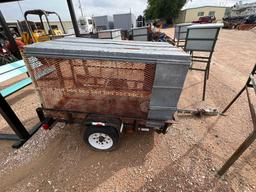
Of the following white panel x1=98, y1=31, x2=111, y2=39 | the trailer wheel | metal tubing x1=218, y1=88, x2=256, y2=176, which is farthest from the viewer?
white panel x1=98, y1=31, x2=111, y2=39

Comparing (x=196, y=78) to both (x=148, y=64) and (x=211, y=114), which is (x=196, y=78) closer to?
(x=211, y=114)

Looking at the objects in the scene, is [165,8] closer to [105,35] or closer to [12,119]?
[105,35]

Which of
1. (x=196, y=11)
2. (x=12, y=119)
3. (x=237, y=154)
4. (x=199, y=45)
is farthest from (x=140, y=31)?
(x=196, y=11)

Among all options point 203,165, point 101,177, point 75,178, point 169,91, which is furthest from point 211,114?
point 75,178

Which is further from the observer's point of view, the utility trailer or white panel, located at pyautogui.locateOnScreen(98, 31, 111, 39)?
white panel, located at pyautogui.locateOnScreen(98, 31, 111, 39)

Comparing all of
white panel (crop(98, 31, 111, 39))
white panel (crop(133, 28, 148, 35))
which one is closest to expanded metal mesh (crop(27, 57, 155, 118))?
white panel (crop(98, 31, 111, 39))

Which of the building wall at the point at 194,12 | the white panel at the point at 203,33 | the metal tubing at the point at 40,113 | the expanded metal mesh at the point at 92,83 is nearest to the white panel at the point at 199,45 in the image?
the white panel at the point at 203,33

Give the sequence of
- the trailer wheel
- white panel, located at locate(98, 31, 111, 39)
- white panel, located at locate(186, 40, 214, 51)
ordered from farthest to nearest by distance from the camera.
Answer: white panel, located at locate(98, 31, 111, 39), white panel, located at locate(186, 40, 214, 51), the trailer wheel

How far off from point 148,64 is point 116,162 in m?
1.68

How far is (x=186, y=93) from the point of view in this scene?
4438mm

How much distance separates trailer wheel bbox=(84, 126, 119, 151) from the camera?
221 centimetres

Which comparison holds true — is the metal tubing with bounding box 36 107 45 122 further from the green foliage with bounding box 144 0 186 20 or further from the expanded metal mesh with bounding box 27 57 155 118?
the green foliage with bounding box 144 0 186 20

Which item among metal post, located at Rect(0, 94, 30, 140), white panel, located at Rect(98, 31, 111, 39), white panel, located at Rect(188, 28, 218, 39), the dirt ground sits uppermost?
white panel, located at Rect(188, 28, 218, 39)

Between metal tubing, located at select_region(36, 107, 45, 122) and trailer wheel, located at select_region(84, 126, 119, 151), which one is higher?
metal tubing, located at select_region(36, 107, 45, 122)
